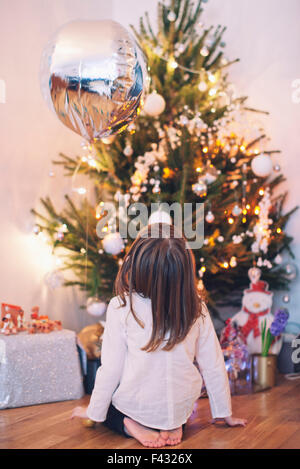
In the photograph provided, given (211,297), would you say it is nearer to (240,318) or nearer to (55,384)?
(240,318)

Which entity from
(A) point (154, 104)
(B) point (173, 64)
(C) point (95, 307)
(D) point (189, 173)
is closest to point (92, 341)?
(C) point (95, 307)

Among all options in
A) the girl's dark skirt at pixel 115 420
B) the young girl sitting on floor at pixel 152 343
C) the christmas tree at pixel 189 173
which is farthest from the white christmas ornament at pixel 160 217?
the girl's dark skirt at pixel 115 420

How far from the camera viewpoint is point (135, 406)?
5.28ft

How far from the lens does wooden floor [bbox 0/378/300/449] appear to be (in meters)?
1.61

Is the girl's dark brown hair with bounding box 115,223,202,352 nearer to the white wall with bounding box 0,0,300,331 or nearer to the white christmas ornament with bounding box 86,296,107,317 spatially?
the white christmas ornament with bounding box 86,296,107,317

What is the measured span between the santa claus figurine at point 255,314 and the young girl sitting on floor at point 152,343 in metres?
0.95

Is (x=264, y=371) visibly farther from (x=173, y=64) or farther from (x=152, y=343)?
(x=173, y=64)

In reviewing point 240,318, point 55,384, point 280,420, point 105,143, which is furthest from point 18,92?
point 280,420

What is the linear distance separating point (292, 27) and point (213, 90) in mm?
615

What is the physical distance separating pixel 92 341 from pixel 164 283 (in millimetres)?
875

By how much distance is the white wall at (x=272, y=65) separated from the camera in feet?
9.34

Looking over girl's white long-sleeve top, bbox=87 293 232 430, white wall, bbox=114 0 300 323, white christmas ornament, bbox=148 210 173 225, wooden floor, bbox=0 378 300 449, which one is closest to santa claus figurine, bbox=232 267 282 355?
white wall, bbox=114 0 300 323

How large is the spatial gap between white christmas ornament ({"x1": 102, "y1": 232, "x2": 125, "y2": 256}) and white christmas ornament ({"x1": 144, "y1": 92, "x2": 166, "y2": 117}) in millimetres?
628
